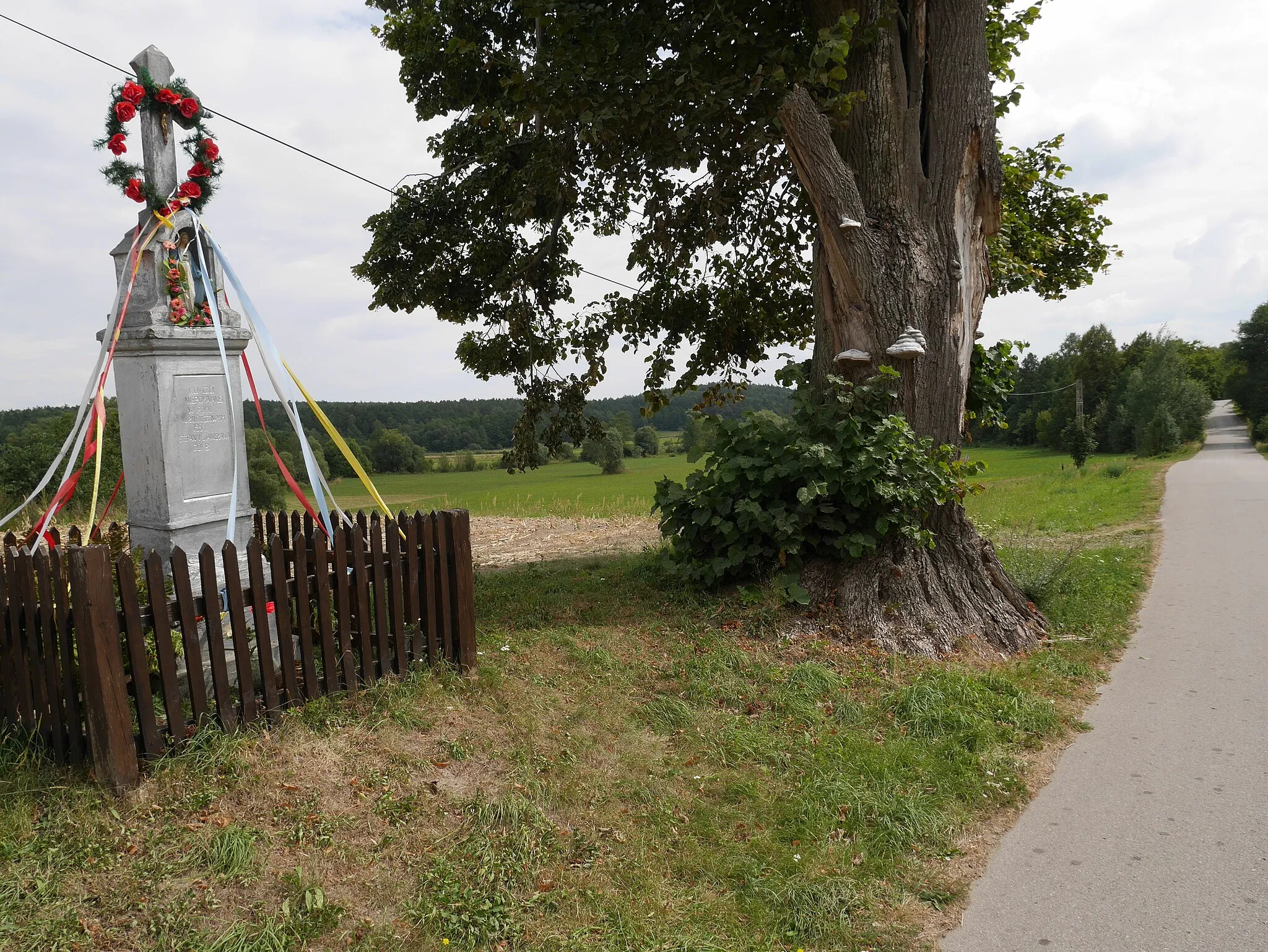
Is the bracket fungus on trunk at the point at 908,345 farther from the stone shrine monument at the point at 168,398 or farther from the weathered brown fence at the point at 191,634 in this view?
the stone shrine monument at the point at 168,398

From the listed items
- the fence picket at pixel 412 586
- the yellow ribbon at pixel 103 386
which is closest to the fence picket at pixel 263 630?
the fence picket at pixel 412 586

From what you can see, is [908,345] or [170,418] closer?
[170,418]

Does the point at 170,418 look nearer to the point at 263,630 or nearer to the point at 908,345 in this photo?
the point at 263,630

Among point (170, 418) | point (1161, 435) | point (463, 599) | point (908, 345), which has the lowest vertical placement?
point (1161, 435)

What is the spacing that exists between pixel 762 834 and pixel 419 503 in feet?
57.8

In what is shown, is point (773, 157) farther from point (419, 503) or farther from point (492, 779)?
point (419, 503)

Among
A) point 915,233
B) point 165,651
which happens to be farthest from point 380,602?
point 915,233

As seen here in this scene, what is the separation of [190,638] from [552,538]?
9.65 meters

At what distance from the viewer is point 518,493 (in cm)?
2438

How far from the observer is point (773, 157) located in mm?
8516

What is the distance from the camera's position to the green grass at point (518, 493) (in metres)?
17.3

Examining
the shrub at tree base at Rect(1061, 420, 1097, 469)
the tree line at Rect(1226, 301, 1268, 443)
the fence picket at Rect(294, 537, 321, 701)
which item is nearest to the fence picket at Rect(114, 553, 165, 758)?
the fence picket at Rect(294, 537, 321, 701)

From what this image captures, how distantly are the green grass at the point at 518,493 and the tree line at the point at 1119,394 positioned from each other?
23.1 metres

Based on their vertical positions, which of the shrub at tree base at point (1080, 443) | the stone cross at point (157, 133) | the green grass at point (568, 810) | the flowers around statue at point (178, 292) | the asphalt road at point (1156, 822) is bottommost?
the asphalt road at point (1156, 822)
